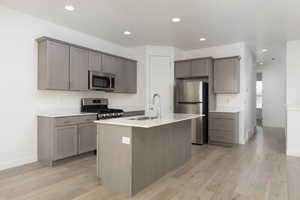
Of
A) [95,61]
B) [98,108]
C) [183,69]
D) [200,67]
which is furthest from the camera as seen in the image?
[183,69]

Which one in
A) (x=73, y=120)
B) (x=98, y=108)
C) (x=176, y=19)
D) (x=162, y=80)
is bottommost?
(x=73, y=120)

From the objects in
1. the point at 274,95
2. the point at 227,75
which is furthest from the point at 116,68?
the point at 274,95

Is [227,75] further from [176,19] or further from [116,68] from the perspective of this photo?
[116,68]

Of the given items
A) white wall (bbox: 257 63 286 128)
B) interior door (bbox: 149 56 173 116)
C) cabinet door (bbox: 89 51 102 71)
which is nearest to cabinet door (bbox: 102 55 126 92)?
cabinet door (bbox: 89 51 102 71)

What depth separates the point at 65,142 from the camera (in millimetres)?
3510

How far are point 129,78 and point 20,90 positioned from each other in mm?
2644

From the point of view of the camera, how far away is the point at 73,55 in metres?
3.89

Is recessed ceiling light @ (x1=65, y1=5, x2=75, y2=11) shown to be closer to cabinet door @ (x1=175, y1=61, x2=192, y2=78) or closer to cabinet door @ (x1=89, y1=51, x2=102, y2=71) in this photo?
cabinet door @ (x1=89, y1=51, x2=102, y2=71)

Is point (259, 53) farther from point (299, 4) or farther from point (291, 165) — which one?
point (291, 165)

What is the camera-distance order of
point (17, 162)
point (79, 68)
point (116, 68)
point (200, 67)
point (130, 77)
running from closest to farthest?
point (17, 162)
point (79, 68)
point (116, 68)
point (200, 67)
point (130, 77)

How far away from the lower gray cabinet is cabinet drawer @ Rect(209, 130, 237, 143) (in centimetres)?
344

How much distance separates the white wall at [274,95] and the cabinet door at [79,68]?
7.61m

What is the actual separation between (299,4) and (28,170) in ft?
17.4

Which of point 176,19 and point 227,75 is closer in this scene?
point 176,19
